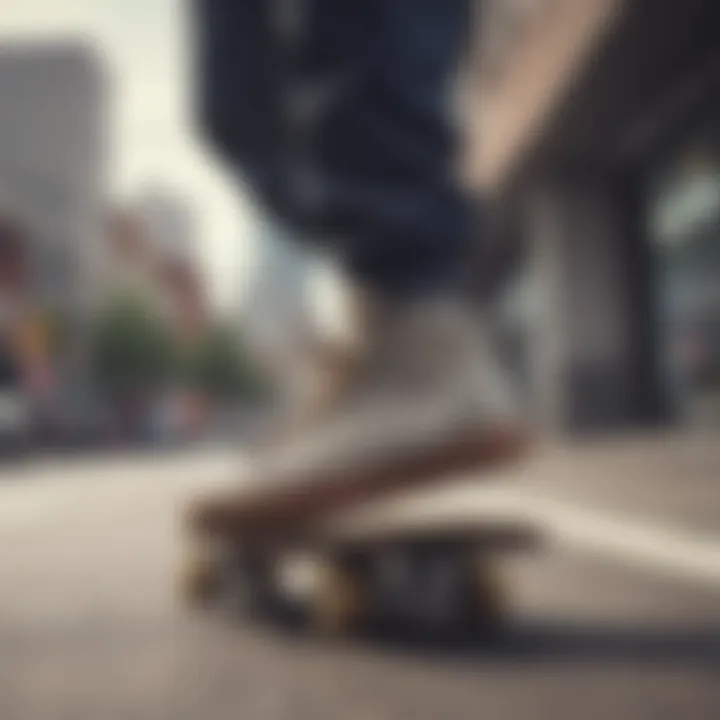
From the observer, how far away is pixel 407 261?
923 millimetres

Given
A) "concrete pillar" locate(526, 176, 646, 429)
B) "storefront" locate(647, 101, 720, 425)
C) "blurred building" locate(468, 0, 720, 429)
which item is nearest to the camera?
"storefront" locate(647, 101, 720, 425)

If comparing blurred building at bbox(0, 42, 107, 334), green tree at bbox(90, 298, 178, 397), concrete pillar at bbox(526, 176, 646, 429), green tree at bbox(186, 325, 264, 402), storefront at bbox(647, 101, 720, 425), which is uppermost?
concrete pillar at bbox(526, 176, 646, 429)

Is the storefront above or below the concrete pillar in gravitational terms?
below

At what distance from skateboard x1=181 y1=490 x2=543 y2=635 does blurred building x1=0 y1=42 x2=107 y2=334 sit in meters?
0.34

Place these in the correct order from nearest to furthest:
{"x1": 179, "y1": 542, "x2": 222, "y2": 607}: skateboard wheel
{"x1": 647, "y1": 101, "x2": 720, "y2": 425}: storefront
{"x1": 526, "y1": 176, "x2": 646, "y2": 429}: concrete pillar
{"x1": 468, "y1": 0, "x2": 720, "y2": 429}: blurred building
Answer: {"x1": 179, "y1": 542, "x2": 222, "y2": 607}: skateboard wheel < {"x1": 647, "y1": 101, "x2": 720, "y2": 425}: storefront < {"x1": 468, "y1": 0, "x2": 720, "y2": 429}: blurred building < {"x1": 526, "y1": 176, "x2": 646, "y2": 429}: concrete pillar

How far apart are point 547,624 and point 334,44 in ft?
1.72

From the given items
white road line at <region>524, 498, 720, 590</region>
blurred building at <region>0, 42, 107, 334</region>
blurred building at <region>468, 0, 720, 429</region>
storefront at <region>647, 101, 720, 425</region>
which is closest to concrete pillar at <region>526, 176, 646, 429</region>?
blurred building at <region>468, 0, 720, 429</region>

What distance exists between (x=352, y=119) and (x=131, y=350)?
658 millimetres

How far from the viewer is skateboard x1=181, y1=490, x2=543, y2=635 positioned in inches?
32.7

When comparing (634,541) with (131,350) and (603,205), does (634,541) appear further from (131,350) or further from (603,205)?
(603,205)

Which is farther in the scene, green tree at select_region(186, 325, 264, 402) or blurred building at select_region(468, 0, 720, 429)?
blurred building at select_region(468, 0, 720, 429)

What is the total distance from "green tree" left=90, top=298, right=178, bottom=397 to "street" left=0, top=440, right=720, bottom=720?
0.28 metres

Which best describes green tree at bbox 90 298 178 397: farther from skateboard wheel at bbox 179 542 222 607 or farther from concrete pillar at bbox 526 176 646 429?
concrete pillar at bbox 526 176 646 429

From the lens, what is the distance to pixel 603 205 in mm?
6098
